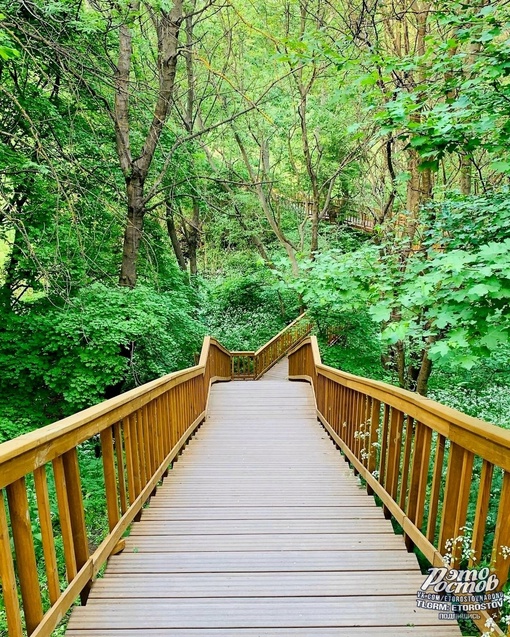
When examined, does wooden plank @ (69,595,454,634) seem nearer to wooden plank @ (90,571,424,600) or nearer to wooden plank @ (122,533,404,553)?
wooden plank @ (90,571,424,600)

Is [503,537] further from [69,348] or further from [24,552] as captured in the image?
[69,348]

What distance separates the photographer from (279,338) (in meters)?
13.8

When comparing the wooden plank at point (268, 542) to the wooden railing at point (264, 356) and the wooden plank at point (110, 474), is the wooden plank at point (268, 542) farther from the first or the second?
the wooden railing at point (264, 356)

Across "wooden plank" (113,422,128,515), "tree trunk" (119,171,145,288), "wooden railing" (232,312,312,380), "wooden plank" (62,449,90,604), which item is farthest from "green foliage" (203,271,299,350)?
"wooden plank" (62,449,90,604)

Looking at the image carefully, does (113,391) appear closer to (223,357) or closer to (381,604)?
(223,357)

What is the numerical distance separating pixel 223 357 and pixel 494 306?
355 inches

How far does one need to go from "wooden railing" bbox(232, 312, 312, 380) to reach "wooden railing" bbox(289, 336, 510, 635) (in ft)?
28.9

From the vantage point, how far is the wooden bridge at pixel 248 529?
1.57 m

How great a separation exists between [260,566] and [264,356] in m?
10.9

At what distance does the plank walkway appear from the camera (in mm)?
1733

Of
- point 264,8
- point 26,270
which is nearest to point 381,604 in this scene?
point 26,270

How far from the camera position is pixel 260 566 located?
2.15 metres

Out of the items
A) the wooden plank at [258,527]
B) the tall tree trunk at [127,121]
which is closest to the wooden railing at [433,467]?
the wooden plank at [258,527]

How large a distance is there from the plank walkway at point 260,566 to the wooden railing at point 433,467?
21cm
